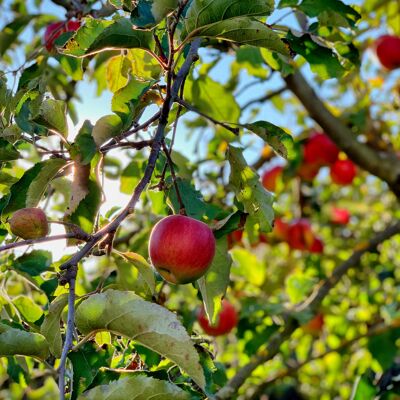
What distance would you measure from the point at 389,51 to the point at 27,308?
233 cm

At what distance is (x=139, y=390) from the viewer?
A: 0.71 metres

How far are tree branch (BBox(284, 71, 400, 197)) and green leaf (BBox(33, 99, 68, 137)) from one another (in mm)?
1137

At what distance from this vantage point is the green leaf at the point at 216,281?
1.00m

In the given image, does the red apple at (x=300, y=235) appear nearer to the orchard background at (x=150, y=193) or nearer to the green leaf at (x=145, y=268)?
the orchard background at (x=150, y=193)

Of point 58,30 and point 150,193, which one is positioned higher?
point 58,30

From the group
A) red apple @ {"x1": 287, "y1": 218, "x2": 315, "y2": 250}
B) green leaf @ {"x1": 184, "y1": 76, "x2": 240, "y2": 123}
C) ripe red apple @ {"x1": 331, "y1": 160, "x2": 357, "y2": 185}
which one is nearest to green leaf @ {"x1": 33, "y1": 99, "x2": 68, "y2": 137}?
green leaf @ {"x1": 184, "y1": 76, "x2": 240, "y2": 123}

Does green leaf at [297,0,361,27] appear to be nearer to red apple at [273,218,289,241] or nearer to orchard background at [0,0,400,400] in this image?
orchard background at [0,0,400,400]

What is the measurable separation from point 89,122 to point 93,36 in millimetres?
156

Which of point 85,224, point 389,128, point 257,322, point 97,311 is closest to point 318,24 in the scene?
point 85,224

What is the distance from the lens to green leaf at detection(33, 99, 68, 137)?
85 centimetres

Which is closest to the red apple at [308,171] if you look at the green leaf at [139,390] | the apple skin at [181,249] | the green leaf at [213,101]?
the green leaf at [213,101]

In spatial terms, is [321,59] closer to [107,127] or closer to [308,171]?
[107,127]

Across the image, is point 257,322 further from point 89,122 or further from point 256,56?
point 89,122

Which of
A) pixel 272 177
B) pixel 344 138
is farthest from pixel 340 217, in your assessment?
pixel 344 138
